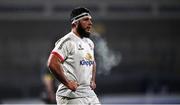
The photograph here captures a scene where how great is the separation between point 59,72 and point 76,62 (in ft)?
0.64

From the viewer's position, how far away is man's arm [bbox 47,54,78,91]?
520 cm

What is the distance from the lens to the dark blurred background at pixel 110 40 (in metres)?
18.7

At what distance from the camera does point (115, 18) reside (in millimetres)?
19703

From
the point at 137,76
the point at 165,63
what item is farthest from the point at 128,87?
the point at 165,63

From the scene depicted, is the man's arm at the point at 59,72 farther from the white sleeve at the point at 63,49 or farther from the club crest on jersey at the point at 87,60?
the club crest on jersey at the point at 87,60

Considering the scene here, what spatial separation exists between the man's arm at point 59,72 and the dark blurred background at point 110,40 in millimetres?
12950

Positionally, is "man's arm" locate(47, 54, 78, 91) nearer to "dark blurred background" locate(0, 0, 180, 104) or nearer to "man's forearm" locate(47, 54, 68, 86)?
"man's forearm" locate(47, 54, 68, 86)

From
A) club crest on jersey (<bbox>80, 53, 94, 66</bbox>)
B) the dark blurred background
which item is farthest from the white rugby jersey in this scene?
the dark blurred background

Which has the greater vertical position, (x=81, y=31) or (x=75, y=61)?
(x=81, y=31)

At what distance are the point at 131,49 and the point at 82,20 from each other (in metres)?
14.6

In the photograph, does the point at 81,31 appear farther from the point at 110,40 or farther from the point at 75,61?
the point at 110,40

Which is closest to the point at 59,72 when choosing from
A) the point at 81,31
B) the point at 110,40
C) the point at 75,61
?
the point at 75,61

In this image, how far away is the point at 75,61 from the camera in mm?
5309

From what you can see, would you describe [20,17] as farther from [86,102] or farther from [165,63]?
[86,102]
